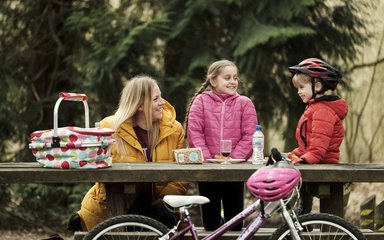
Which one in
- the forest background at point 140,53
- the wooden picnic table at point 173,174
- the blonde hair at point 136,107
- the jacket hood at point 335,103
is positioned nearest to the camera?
the wooden picnic table at point 173,174

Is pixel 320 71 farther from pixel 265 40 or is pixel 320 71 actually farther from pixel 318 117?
pixel 265 40

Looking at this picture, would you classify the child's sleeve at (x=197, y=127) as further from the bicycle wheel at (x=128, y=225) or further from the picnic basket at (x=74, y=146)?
the bicycle wheel at (x=128, y=225)

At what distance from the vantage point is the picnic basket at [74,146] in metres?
6.23

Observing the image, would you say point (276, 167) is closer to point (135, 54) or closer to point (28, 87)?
point (135, 54)

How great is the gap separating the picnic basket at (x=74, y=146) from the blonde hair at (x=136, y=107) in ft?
1.73

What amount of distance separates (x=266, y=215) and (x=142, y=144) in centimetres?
156

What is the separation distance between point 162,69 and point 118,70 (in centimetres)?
85

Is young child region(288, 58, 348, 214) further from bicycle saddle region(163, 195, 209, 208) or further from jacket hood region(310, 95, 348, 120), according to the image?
bicycle saddle region(163, 195, 209, 208)

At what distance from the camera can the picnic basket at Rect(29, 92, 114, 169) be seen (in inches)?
245

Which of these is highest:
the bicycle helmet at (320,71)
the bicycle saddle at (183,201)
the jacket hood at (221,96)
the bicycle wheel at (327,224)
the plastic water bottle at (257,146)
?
the bicycle helmet at (320,71)

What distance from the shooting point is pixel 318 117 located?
6.70 metres

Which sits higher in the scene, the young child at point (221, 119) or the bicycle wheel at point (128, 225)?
the young child at point (221, 119)

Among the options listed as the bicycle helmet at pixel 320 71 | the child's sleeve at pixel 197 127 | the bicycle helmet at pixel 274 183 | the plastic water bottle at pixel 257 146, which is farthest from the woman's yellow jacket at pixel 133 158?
the bicycle helmet at pixel 274 183

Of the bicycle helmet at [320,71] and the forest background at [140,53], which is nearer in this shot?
the bicycle helmet at [320,71]
